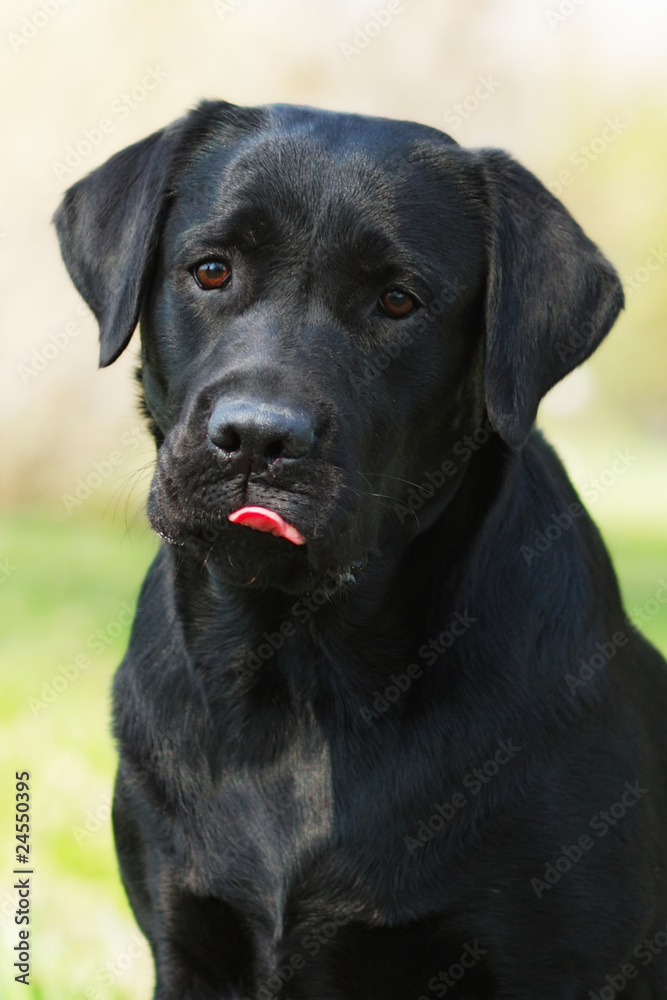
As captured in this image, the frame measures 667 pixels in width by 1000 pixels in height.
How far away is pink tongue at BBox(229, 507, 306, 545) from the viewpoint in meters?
2.53

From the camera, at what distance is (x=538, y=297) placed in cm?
290

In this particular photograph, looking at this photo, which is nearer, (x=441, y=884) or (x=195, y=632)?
(x=441, y=884)

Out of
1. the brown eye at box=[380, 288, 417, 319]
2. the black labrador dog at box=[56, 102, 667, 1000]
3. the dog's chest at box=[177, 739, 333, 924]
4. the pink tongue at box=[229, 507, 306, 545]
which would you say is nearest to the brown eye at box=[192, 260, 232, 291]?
the black labrador dog at box=[56, 102, 667, 1000]

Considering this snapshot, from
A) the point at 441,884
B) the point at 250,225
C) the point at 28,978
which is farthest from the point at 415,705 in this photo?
the point at 28,978

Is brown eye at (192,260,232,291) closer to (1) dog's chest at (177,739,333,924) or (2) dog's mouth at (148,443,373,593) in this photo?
(2) dog's mouth at (148,443,373,593)

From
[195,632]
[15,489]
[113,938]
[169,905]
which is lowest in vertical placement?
[15,489]

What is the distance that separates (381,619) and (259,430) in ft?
2.37

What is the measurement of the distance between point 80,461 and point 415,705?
8.76m

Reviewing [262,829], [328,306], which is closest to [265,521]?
[328,306]

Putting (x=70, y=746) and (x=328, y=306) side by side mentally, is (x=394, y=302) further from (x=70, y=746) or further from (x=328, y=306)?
(x=70, y=746)

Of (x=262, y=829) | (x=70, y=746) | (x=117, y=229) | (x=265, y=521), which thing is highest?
(x=117, y=229)

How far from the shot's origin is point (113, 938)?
157 inches

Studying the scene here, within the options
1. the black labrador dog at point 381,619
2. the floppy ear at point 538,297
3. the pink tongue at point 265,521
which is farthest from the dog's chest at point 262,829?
the floppy ear at point 538,297

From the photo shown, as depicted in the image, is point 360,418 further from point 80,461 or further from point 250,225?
point 80,461
